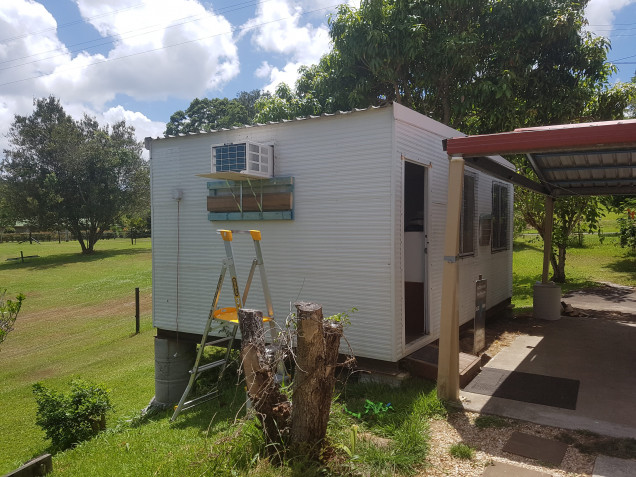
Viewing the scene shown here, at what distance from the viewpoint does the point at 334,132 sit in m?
5.40

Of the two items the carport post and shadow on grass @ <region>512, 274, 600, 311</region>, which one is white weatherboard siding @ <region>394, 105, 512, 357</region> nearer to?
the carport post

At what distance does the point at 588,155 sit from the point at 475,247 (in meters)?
2.08

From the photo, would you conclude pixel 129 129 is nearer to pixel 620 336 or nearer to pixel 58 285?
pixel 58 285

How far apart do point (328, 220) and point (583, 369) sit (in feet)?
11.6

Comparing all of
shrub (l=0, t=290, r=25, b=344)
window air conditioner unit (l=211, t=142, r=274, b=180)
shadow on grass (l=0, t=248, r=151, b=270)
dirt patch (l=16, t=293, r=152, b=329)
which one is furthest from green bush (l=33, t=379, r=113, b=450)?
shadow on grass (l=0, t=248, r=151, b=270)

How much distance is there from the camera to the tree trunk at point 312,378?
115 inches

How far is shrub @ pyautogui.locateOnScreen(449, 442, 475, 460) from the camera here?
3.33 metres

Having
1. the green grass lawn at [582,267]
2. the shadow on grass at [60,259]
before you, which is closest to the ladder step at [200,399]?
the green grass lawn at [582,267]

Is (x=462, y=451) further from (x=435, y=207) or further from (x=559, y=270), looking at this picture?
(x=559, y=270)

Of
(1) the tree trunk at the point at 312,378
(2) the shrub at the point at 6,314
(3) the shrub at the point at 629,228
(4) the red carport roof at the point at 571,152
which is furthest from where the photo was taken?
(3) the shrub at the point at 629,228

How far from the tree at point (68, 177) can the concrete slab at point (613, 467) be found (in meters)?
28.6

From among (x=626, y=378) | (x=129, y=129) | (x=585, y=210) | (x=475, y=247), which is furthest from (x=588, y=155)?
(x=129, y=129)

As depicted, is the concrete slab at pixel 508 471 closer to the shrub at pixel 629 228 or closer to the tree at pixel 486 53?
the tree at pixel 486 53

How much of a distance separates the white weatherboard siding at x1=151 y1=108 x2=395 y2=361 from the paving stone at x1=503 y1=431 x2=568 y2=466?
1.63m
